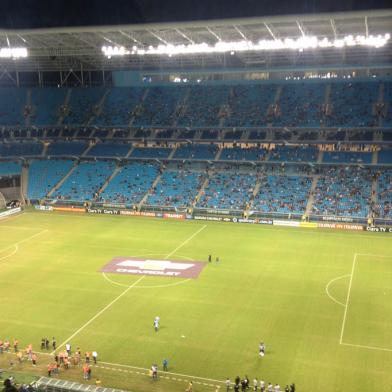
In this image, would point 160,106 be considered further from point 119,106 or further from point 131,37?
point 131,37

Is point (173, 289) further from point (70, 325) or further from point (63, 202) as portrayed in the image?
point (63, 202)

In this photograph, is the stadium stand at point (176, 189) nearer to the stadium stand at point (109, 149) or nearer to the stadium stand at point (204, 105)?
the stadium stand at point (204, 105)

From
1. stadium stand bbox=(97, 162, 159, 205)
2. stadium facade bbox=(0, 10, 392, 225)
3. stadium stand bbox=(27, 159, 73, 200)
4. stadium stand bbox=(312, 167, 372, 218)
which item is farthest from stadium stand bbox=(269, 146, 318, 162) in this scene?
stadium stand bbox=(27, 159, 73, 200)

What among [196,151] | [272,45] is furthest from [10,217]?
[272,45]

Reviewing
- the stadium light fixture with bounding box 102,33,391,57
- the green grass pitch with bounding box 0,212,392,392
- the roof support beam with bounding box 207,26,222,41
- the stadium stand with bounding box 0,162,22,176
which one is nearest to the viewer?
the green grass pitch with bounding box 0,212,392,392

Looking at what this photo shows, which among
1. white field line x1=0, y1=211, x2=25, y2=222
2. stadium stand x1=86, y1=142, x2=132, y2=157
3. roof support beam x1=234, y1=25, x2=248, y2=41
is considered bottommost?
white field line x1=0, y1=211, x2=25, y2=222

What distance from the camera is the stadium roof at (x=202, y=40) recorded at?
2096 inches

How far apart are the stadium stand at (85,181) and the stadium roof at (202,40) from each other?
17.8 metres

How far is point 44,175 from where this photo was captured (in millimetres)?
79812

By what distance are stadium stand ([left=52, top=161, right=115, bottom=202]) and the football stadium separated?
370 mm

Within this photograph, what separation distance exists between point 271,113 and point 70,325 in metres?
52.3

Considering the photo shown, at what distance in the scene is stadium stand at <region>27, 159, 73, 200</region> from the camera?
7637 centimetres

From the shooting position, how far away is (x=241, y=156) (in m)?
74.3

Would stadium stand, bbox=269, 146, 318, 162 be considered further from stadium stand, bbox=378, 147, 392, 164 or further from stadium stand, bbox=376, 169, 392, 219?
stadium stand, bbox=376, 169, 392, 219
